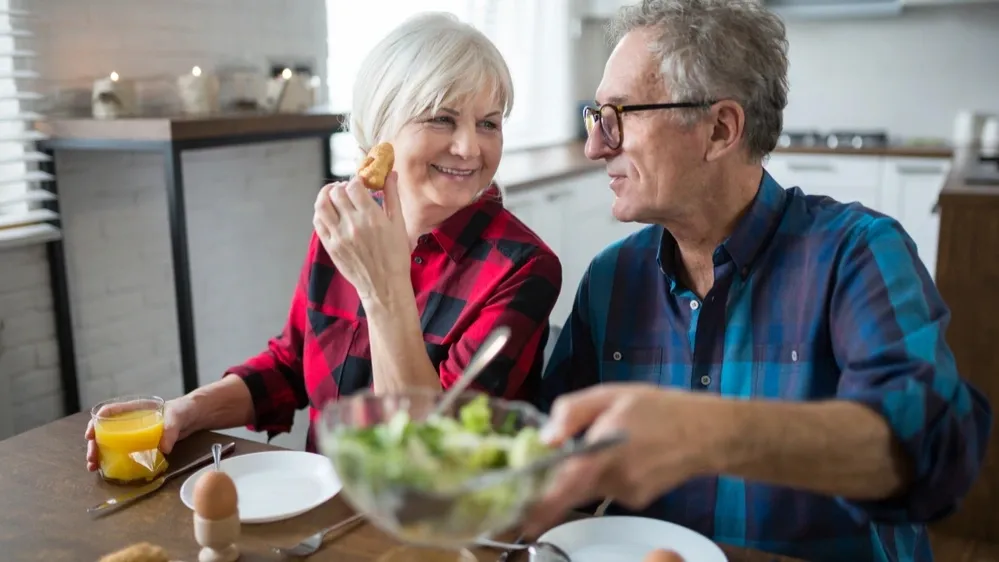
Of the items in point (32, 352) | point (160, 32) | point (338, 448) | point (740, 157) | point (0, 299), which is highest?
point (160, 32)

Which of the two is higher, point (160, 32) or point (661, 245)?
point (160, 32)

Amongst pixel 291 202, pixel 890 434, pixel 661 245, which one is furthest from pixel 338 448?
pixel 291 202

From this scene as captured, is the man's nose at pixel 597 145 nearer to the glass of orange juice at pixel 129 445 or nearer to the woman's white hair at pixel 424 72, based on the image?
the woman's white hair at pixel 424 72

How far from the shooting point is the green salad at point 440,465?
0.61 m

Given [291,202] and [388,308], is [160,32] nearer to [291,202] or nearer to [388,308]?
[291,202]

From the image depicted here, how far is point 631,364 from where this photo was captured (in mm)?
1374

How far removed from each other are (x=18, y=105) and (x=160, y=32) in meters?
0.44

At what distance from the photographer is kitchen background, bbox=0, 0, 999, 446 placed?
209 cm

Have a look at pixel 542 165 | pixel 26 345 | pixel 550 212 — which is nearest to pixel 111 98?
pixel 26 345

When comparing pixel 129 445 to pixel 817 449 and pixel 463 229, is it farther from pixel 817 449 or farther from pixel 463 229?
pixel 817 449

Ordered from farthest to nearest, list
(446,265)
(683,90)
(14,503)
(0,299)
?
(0,299) < (446,265) < (683,90) < (14,503)

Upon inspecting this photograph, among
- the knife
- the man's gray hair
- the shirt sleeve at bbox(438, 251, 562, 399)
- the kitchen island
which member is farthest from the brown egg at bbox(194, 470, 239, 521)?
the kitchen island

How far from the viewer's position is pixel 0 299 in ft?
6.56

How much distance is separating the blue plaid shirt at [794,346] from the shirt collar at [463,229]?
0.72ft
